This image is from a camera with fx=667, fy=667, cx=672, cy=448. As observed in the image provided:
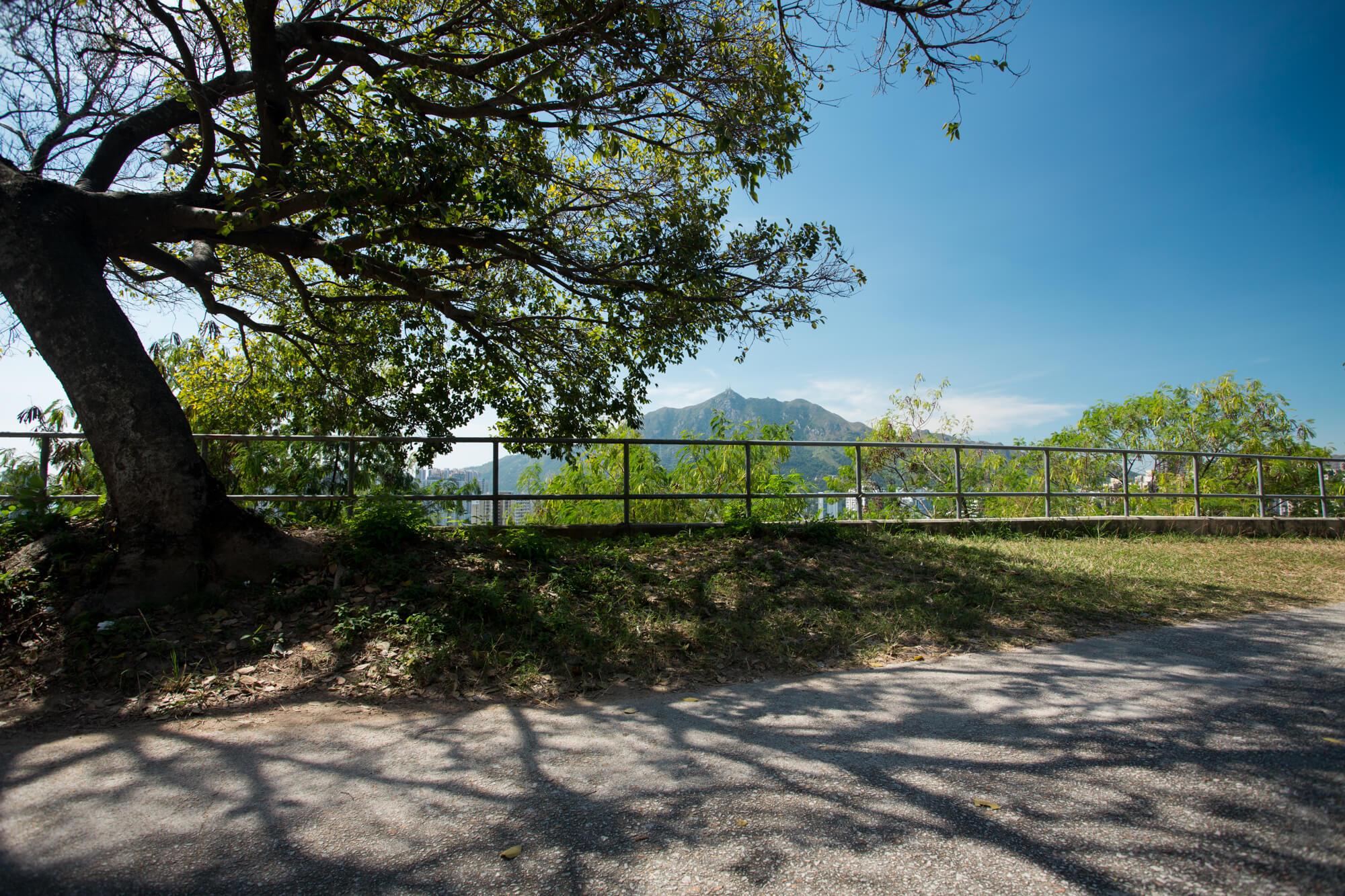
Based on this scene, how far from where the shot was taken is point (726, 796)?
2.62 meters

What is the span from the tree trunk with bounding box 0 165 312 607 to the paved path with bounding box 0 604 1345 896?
202 cm

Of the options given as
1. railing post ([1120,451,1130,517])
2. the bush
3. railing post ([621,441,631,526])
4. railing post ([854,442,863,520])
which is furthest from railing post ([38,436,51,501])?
railing post ([1120,451,1130,517])

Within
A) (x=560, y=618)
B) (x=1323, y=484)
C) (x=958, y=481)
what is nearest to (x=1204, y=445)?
(x=1323, y=484)

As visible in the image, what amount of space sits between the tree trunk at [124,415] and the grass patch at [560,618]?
1.50ft

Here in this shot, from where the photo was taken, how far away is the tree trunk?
520cm

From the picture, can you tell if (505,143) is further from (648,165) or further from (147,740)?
(147,740)

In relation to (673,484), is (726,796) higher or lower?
lower

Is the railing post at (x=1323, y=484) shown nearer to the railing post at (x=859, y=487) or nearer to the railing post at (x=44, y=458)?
the railing post at (x=859, y=487)

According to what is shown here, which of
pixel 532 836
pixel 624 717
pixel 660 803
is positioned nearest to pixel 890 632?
pixel 624 717

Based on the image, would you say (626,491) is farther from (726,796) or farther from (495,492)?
(726,796)

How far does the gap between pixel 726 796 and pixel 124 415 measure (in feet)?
18.1

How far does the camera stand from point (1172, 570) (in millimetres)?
8086

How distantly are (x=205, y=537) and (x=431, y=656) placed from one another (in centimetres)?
247

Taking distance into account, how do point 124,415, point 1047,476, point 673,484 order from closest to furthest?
point 124,415 < point 673,484 < point 1047,476
